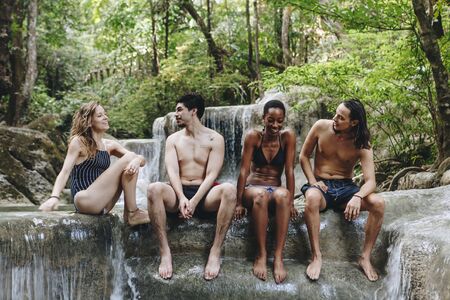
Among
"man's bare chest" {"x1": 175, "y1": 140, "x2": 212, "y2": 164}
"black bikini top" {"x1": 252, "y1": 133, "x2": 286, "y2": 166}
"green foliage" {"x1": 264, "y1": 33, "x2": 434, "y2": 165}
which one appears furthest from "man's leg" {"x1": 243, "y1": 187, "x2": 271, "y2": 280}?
"green foliage" {"x1": 264, "y1": 33, "x2": 434, "y2": 165}

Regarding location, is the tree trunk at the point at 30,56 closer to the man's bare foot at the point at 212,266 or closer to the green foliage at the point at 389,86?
the green foliage at the point at 389,86

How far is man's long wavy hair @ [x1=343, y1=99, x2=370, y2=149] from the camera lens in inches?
171

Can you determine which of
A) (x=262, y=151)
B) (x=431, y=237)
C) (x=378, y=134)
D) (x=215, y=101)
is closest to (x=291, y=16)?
(x=215, y=101)

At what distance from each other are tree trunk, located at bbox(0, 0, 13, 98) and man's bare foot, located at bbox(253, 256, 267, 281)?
325 inches

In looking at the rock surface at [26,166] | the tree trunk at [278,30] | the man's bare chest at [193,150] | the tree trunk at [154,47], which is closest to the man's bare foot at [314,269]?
the man's bare chest at [193,150]

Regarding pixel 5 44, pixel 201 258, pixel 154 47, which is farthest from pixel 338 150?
pixel 154 47

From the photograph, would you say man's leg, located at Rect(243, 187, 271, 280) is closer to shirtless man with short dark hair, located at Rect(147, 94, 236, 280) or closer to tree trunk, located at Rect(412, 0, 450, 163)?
shirtless man with short dark hair, located at Rect(147, 94, 236, 280)

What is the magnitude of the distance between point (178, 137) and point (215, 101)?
8.73 m

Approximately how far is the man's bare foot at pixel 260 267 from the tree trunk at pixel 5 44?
8263 mm

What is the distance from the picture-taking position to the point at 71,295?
3.85 m

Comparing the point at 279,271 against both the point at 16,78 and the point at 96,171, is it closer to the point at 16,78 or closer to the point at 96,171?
the point at 96,171

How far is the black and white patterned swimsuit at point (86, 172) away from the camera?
13.9ft

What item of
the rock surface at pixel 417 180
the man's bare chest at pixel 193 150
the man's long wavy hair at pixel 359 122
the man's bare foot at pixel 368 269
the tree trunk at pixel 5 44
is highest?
the tree trunk at pixel 5 44

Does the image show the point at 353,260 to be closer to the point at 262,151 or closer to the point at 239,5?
the point at 262,151
